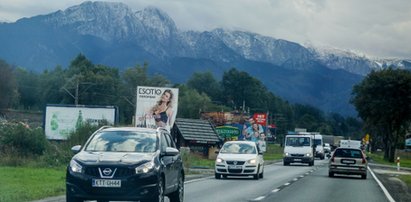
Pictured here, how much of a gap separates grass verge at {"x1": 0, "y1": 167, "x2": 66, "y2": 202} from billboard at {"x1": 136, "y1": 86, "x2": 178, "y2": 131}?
41.1 feet

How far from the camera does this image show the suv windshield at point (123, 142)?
55.0 ft

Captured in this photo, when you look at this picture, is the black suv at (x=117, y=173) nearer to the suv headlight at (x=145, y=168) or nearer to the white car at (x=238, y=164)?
the suv headlight at (x=145, y=168)

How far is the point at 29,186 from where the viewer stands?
77.5 feet

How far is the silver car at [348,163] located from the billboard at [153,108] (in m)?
9.96

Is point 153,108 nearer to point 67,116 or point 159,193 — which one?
point 67,116

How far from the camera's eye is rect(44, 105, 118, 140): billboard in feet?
186

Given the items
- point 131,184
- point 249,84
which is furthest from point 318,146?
point 249,84

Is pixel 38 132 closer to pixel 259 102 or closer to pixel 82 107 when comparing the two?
pixel 82 107

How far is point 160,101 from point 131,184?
1127 inches

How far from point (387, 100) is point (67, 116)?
3880cm

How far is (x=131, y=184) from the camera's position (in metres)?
15.3

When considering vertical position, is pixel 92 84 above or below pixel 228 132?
above

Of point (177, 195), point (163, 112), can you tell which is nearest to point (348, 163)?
point (163, 112)

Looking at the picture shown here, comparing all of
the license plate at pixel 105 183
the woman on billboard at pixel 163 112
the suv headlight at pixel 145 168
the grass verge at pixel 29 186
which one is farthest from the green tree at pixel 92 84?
the license plate at pixel 105 183
